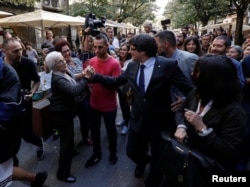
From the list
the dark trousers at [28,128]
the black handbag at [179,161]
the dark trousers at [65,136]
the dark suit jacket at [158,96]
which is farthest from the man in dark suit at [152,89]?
the dark trousers at [28,128]

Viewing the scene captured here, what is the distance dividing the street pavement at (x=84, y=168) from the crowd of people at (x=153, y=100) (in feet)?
0.33

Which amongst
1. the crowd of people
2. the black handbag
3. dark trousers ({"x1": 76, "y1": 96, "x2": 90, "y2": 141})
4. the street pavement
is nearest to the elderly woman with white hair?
the crowd of people

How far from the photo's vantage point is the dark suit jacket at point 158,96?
2514 mm

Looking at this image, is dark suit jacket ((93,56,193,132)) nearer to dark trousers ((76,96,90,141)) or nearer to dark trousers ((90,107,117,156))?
dark trousers ((90,107,117,156))

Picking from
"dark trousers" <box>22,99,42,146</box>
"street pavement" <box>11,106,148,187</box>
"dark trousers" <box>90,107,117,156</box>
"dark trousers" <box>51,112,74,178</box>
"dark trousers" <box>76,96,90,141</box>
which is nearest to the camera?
"dark trousers" <box>51,112,74,178</box>

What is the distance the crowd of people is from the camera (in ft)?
5.51

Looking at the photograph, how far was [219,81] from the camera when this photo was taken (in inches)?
65.3

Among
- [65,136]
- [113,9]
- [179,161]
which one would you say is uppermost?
[113,9]

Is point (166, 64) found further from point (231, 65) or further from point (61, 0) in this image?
point (61, 0)

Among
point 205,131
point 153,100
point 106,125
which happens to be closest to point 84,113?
point 106,125

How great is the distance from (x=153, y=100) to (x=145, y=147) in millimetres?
682

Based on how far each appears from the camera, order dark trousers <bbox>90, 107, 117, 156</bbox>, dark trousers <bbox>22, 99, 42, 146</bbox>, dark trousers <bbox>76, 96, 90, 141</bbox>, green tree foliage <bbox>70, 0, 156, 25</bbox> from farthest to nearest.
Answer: green tree foliage <bbox>70, 0, 156, 25</bbox> < dark trousers <bbox>76, 96, 90, 141</bbox> < dark trousers <bbox>22, 99, 42, 146</bbox> < dark trousers <bbox>90, 107, 117, 156</bbox>

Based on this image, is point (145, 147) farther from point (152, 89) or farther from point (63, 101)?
point (63, 101)

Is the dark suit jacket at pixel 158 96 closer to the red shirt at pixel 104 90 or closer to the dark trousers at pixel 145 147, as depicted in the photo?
the dark trousers at pixel 145 147
